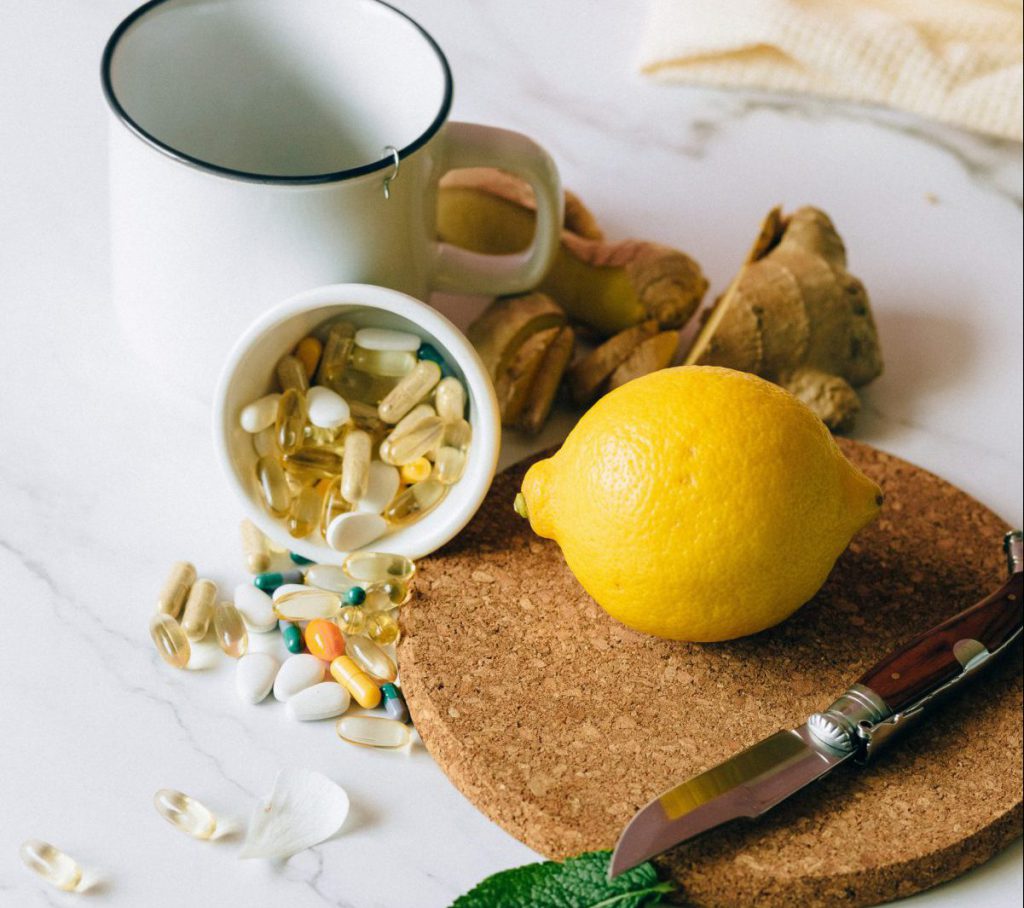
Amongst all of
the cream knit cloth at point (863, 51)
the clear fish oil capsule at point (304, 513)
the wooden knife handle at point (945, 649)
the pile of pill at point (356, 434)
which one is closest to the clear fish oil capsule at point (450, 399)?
the pile of pill at point (356, 434)

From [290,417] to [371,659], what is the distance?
0.17 meters

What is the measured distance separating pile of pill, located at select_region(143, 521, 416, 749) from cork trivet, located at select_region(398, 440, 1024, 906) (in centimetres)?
2

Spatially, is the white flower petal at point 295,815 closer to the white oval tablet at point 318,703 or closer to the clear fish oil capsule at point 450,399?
the white oval tablet at point 318,703

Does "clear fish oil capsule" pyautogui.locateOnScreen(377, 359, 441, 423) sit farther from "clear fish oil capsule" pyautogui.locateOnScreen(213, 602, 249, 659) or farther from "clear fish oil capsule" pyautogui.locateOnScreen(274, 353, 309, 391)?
"clear fish oil capsule" pyautogui.locateOnScreen(213, 602, 249, 659)

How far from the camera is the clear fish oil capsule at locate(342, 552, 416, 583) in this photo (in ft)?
2.82

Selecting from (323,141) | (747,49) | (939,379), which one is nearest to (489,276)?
(323,141)

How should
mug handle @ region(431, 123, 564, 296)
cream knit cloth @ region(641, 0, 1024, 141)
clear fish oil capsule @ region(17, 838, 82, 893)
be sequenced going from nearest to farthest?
1. clear fish oil capsule @ region(17, 838, 82, 893)
2. mug handle @ region(431, 123, 564, 296)
3. cream knit cloth @ region(641, 0, 1024, 141)

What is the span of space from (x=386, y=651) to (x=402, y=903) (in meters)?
0.18

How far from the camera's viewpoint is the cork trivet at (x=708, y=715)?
748 millimetres

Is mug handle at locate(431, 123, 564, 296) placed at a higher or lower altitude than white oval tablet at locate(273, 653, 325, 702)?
higher

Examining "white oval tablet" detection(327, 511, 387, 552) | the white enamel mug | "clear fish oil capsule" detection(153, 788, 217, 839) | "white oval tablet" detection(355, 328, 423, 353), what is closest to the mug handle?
the white enamel mug

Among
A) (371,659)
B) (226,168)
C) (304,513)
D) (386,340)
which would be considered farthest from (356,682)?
(226,168)

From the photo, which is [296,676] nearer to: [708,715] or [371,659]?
[371,659]

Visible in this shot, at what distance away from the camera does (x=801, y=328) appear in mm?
991
